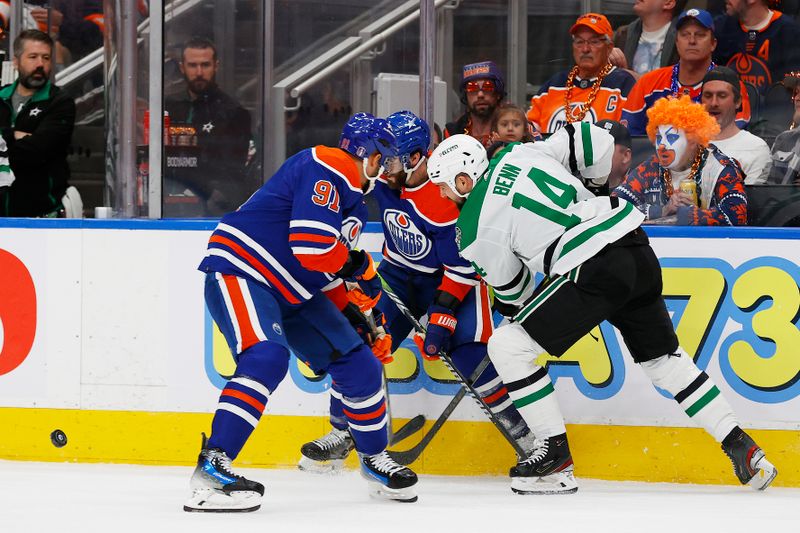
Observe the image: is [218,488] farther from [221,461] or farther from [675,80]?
[675,80]

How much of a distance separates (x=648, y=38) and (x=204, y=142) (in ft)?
5.56

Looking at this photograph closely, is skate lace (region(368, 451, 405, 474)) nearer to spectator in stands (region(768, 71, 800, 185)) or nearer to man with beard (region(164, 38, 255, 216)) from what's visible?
man with beard (region(164, 38, 255, 216))

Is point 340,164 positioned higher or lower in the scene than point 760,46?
lower

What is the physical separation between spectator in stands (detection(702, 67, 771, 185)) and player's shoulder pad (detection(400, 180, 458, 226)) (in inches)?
37.4

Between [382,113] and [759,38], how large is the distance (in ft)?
4.71

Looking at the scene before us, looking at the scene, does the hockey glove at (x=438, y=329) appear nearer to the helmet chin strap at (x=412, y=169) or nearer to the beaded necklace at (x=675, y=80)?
the helmet chin strap at (x=412, y=169)

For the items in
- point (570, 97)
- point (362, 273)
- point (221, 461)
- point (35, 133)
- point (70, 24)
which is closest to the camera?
point (221, 461)

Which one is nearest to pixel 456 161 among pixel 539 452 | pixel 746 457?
pixel 539 452

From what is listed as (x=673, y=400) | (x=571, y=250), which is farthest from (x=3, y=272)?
(x=673, y=400)

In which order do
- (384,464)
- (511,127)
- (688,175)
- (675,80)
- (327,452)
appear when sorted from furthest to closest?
(675,80) < (511,127) < (688,175) < (327,452) < (384,464)

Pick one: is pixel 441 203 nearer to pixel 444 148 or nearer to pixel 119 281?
pixel 444 148

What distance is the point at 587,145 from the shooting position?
380 centimetres

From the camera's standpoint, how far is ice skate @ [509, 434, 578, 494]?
373 centimetres

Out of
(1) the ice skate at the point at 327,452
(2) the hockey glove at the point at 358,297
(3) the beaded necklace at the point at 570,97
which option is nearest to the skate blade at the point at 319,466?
(1) the ice skate at the point at 327,452
